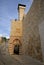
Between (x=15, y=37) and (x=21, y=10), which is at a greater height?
(x=21, y=10)

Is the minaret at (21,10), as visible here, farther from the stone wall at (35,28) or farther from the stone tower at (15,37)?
the stone wall at (35,28)

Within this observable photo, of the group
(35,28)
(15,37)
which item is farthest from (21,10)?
(35,28)

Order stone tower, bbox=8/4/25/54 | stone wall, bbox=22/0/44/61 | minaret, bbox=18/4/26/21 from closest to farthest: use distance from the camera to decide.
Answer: stone wall, bbox=22/0/44/61
stone tower, bbox=8/4/25/54
minaret, bbox=18/4/26/21

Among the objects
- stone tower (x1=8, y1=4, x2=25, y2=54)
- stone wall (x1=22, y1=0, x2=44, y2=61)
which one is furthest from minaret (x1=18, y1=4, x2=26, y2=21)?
stone wall (x1=22, y1=0, x2=44, y2=61)

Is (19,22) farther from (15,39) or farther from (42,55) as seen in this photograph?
(42,55)

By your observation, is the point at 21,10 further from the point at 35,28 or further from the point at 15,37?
the point at 35,28

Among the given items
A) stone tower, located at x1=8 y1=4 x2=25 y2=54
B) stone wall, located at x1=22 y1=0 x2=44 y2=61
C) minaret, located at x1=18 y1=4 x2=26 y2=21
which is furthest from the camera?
minaret, located at x1=18 y1=4 x2=26 y2=21

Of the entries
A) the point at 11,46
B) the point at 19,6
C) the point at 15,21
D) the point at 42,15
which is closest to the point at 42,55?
the point at 42,15

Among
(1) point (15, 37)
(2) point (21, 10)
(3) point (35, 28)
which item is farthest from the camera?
(2) point (21, 10)

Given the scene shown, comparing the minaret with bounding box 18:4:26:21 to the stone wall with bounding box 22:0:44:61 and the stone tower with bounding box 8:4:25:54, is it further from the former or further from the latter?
the stone wall with bounding box 22:0:44:61

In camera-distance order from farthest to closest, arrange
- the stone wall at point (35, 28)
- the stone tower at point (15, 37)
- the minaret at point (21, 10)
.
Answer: the minaret at point (21, 10)
the stone tower at point (15, 37)
the stone wall at point (35, 28)

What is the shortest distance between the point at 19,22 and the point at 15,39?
2.27 metres

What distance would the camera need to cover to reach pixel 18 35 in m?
17.0

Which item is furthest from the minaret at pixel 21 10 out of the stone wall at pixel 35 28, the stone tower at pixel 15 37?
the stone wall at pixel 35 28
